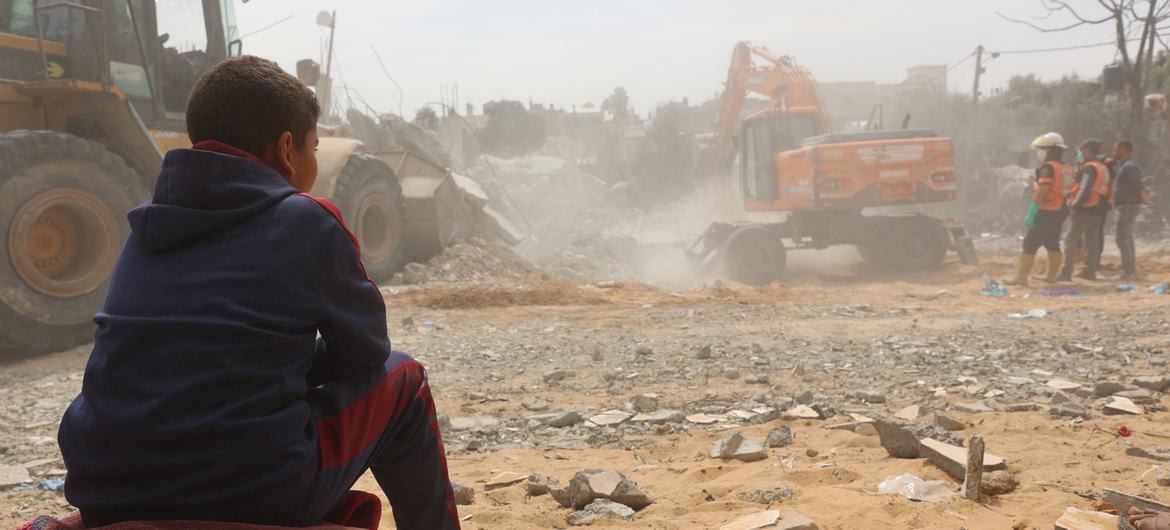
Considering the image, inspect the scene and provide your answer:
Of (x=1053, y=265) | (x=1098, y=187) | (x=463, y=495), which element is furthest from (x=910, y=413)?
(x=1098, y=187)

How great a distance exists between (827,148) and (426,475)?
10.8 meters

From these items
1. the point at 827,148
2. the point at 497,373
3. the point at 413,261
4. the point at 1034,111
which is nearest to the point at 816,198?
the point at 827,148

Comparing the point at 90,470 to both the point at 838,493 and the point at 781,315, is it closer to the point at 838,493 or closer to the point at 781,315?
the point at 838,493

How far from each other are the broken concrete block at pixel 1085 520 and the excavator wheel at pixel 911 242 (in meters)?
10.3

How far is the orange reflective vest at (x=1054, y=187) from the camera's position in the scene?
966 centimetres

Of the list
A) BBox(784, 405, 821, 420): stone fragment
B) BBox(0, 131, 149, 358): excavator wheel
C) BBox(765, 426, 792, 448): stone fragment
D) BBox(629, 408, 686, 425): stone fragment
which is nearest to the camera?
BBox(765, 426, 792, 448): stone fragment

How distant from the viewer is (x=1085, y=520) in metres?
2.59

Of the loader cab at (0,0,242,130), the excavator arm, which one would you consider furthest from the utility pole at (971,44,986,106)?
the loader cab at (0,0,242,130)

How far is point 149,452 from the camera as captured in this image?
4.89 ft

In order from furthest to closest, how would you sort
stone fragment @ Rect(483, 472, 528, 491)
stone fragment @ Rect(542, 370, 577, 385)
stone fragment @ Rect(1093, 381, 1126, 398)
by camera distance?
stone fragment @ Rect(542, 370, 577, 385), stone fragment @ Rect(1093, 381, 1126, 398), stone fragment @ Rect(483, 472, 528, 491)

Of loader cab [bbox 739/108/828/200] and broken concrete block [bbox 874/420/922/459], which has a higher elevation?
loader cab [bbox 739/108/828/200]

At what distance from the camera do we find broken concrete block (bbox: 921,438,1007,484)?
10.2 ft

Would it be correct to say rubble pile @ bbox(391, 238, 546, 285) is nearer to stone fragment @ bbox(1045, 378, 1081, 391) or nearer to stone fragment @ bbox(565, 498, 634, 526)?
stone fragment @ bbox(1045, 378, 1081, 391)

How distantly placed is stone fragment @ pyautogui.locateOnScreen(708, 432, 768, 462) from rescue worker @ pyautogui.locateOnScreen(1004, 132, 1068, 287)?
765cm
